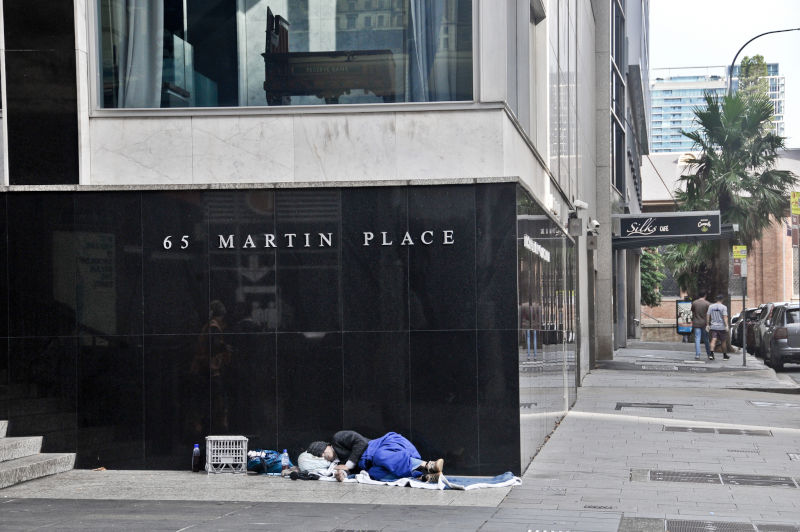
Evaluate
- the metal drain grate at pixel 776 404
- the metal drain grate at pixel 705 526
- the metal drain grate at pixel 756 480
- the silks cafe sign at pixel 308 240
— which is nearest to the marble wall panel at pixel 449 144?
the silks cafe sign at pixel 308 240

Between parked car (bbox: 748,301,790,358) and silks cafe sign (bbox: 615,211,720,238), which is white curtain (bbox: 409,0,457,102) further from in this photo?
parked car (bbox: 748,301,790,358)

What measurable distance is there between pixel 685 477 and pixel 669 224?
892 inches

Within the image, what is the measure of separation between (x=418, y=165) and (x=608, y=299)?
2159cm

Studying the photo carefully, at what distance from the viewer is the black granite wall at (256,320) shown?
1162cm

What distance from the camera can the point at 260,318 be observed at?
12.0 m

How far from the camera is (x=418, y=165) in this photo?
1202 cm

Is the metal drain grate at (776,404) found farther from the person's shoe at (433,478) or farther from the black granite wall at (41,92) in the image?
the black granite wall at (41,92)

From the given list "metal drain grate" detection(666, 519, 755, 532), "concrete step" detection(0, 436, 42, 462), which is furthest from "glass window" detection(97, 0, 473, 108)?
"metal drain grate" detection(666, 519, 755, 532)

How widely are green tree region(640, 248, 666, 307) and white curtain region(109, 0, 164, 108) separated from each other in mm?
66739

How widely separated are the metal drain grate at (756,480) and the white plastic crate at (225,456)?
16.0 feet

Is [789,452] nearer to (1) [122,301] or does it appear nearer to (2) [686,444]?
(2) [686,444]

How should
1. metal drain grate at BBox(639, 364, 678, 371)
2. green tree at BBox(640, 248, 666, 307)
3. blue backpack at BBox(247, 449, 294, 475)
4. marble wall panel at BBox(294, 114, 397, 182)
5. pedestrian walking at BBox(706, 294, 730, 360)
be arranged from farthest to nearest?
green tree at BBox(640, 248, 666, 307)
pedestrian walking at BBox(706, 294, 730, 360)
metal drain grate at BBox(639, 364, 678, 371)
marble wall panel at BBox(294, 114, 397, 182)
blue backpack at BBox(247, 449, 294, 475)

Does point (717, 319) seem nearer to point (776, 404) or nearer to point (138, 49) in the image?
point (776, 404)

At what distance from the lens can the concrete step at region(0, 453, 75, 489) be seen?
10938mm
